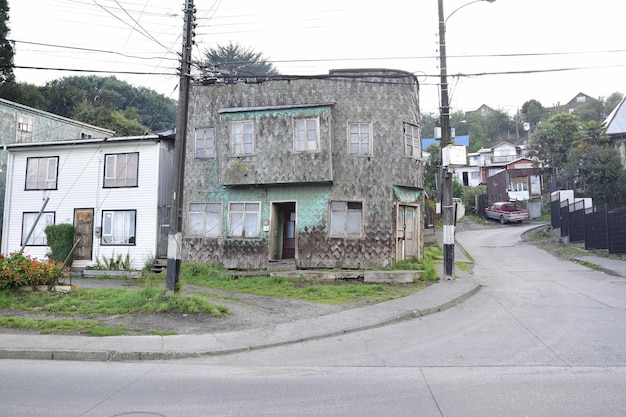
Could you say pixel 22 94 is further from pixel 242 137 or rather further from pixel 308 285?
pixel 308 285

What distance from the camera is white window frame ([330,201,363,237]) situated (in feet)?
57.6

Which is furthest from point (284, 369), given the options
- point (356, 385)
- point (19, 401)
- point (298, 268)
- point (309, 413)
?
point (298, 268)

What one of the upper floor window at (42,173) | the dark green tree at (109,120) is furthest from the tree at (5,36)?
the upper floor window at (42,173)

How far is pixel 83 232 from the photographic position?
21094 mm

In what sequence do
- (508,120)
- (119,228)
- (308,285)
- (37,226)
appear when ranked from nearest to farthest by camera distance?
(308,285)
(119,228)
(37,226)
(508,120)

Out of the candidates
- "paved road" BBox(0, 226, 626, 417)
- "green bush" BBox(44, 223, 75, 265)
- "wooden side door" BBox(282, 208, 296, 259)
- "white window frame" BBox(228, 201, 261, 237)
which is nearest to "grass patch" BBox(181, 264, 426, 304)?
"white window frame" BBox(228, 201, 261, 237)

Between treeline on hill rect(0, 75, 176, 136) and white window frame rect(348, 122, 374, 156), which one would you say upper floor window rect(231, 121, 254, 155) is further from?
treeline on hill rect(0, 75, 176, 136)

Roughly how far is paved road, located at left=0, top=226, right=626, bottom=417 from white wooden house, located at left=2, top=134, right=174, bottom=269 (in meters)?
13.4

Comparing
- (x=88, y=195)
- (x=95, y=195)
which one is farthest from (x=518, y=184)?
(x=88, y=195)

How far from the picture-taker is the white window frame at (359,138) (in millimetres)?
17656

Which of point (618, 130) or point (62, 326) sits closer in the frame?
point (62, 326)

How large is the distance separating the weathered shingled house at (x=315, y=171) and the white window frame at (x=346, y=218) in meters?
0.04

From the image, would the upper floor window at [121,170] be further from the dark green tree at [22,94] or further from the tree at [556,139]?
the tree at [556,139]

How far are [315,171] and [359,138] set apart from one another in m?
2.17
